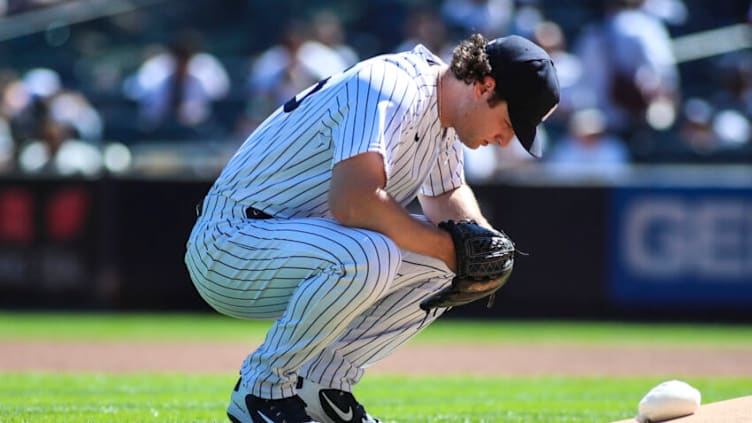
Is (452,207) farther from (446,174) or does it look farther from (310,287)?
(310,287)

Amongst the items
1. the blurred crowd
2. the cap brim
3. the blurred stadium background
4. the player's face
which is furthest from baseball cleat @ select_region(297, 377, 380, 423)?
the blurred crowd

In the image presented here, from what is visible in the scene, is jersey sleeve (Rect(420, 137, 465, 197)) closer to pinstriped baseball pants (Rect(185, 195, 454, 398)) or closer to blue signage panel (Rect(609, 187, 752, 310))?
pinstriped baseball pants (Rect(185, 195, 454, 398))

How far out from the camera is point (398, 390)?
20.9ft

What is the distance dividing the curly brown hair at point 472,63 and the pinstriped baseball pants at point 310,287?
605mm

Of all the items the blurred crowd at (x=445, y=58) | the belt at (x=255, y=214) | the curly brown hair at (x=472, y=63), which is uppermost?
the curly brown hair at (x=472, y=63)

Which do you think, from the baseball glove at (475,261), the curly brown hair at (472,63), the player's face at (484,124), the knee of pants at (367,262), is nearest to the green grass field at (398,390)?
the baseball glove at (475,261)

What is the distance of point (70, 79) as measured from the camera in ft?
44.9

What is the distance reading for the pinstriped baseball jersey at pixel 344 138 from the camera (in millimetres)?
3959

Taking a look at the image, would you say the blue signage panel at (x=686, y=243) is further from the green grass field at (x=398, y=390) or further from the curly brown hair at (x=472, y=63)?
the curly brown hair at (x=472, y=63)

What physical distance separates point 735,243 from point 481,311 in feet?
7.63

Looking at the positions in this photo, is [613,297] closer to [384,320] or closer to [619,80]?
[619,80]

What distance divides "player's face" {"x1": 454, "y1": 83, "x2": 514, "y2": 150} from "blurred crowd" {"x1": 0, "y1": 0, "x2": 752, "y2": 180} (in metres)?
6.68

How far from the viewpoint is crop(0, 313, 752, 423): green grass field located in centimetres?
505

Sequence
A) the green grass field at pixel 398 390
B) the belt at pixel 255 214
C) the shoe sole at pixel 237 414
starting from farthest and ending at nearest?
the green grass field at pixel 398 390 < the belt at pixel 255 214 < the shoe sole at pixel 237 414
